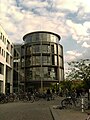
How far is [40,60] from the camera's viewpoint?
78.6 m

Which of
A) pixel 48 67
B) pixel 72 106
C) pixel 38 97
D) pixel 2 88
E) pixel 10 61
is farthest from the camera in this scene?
pixel 48 67

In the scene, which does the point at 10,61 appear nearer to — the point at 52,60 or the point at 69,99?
the point at 52,60

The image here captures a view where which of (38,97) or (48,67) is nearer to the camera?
(38,97)

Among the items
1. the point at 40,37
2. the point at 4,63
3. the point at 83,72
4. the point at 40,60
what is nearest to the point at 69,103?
the point at 83,72

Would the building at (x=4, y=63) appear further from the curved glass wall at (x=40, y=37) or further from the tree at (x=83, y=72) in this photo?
the tree at (x=83, y=72)

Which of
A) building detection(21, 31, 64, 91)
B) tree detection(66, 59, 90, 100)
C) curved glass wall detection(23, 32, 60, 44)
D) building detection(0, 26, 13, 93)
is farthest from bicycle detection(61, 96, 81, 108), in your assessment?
curved glass wall detection(23, 32, 60, 44)

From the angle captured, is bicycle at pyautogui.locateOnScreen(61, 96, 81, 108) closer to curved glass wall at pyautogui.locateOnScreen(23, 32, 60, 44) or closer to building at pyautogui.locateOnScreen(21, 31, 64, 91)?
building at pyautogui.locateOnScreen(21, 31, 64, 91)

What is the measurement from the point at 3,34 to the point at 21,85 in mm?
27543

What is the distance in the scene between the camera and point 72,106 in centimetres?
2284

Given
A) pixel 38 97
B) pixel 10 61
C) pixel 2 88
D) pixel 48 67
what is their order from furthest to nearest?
pixel 48 67
pixel 10 61
pixel 2 88
pixel 38 97

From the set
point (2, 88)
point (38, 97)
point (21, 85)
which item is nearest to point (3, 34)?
point (2, 88)

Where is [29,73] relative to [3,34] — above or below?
below

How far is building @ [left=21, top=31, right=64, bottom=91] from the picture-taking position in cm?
7888

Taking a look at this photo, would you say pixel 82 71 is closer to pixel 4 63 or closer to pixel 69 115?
pixel 69 115
